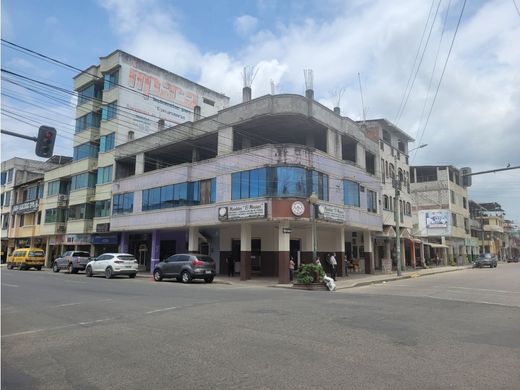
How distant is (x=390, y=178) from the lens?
42.8m

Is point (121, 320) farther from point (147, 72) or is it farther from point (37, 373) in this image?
point (147, 72)

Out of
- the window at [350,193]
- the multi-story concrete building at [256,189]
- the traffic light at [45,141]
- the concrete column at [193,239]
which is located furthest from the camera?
the concrete column at [193,239]

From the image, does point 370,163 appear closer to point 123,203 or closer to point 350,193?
point 350,193

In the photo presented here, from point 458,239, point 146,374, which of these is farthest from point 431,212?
point 146,374

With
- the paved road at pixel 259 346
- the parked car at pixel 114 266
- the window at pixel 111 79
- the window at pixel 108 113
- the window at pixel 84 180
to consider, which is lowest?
the paved road at pixel 259 346

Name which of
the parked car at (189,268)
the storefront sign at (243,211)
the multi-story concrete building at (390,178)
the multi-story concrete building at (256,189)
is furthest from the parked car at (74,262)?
the multi-story concrete building at (390,178)

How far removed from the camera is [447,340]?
27.4ft

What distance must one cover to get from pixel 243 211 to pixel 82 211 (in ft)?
78.6

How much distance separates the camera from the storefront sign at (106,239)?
133 feet

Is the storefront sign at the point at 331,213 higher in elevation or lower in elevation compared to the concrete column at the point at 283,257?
higher

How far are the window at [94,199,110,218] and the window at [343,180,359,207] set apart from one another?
2279 cm

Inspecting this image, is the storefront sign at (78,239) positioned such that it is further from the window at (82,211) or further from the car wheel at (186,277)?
the car wheel at (186,277)

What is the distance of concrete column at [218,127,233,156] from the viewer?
3025cm

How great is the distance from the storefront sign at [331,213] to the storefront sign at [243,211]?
3.87 meters
